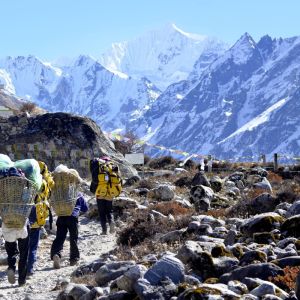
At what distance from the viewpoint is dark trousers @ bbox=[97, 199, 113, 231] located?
44.7 feet

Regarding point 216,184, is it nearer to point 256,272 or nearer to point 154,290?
point 256,272

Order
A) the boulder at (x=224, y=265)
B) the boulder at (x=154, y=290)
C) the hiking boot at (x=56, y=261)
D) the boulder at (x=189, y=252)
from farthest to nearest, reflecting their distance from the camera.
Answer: the hiking boot at (x=56, y=261), the boulder at (x=189, y=252), the boulder at (x=224, y=265), the boulder at (x=154, y=290)

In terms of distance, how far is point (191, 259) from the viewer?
21.6ft

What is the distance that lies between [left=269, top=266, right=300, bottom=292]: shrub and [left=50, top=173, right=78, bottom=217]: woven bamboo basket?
499 cm

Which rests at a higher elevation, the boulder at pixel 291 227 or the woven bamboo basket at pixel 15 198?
the woven bamboo basket at pixel 15 198

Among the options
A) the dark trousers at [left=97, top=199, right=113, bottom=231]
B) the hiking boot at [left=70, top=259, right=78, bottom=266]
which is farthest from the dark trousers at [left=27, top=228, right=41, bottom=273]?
the dark trousers at [left=97, top=199, right=113, bottom=231]

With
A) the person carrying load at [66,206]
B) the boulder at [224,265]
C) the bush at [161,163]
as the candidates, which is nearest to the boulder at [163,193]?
the person carrying load at [66,206]

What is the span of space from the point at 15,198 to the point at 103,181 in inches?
221

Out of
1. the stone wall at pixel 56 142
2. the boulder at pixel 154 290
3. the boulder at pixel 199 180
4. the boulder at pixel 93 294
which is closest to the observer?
the boulder at pixel 154 290

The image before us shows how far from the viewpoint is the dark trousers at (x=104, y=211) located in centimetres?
1362

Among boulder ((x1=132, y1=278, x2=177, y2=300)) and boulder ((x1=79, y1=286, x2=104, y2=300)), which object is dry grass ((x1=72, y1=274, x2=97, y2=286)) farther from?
boulder ((x1=132, y1=278, x2=177, y2=300))

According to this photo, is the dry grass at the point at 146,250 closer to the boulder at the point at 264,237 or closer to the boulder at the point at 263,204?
the boulder at the point at 264,237

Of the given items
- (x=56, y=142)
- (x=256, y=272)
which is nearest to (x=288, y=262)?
(x=256, y=272)

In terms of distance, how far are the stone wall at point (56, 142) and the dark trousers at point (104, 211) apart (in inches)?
415
